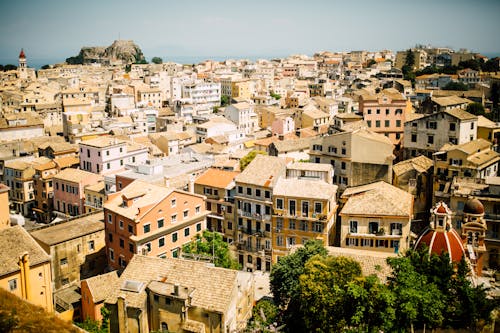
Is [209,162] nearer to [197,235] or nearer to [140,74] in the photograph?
[197,235]

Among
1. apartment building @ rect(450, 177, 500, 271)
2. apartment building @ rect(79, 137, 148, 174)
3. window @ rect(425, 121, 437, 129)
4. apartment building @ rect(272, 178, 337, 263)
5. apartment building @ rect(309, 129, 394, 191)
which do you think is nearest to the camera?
apartment building @ rect(450, 177, 500, 271)

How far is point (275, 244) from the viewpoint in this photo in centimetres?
4144

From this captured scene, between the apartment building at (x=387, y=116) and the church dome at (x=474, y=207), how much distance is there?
21.7 metres

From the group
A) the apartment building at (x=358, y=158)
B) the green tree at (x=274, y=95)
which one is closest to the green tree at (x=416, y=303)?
the apartment building at (x=358, y=158)

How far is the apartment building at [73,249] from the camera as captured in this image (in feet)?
129

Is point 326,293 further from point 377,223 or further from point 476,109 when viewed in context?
point 476,109

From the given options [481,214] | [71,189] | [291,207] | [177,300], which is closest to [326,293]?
[177,300]

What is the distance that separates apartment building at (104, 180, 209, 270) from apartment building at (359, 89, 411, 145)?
90.9ft

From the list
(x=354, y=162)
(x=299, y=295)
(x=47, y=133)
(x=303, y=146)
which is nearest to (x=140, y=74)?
(x=47, y=133)

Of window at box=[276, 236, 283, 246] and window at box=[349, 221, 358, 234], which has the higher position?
window at box=[349, 221, 358, 234]

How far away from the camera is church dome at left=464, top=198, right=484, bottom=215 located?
120 feet

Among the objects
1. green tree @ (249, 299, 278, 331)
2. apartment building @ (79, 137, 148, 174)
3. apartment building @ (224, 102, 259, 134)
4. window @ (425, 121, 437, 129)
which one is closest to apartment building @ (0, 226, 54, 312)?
green tree @ (249, 299, 278, 331)

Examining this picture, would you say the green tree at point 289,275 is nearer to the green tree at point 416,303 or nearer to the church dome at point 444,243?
the green tree at point 416,303

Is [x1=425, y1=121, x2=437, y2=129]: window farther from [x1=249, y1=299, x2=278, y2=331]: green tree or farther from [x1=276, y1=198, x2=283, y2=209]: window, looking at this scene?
[x1=249, y1=299, x2=278, y2=331]: green tree
